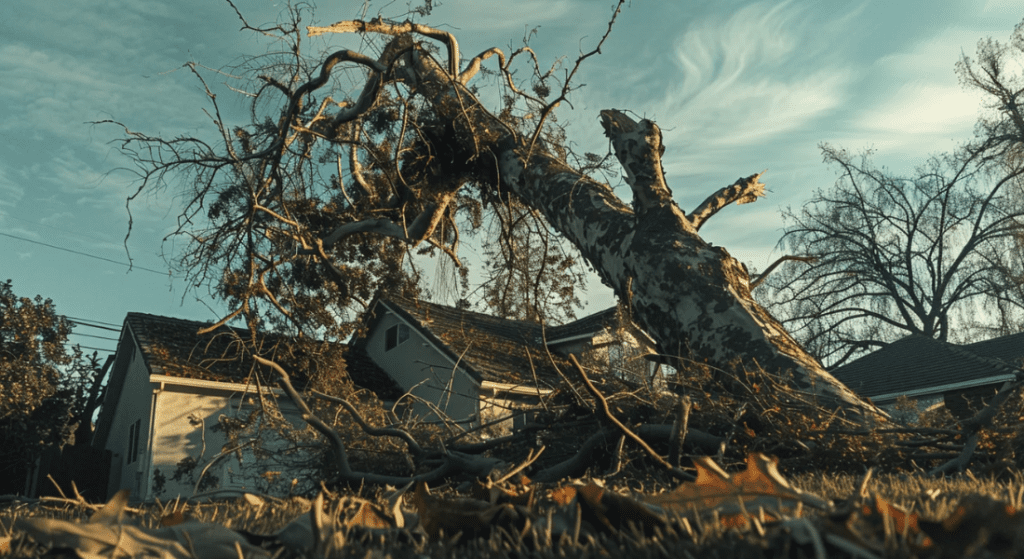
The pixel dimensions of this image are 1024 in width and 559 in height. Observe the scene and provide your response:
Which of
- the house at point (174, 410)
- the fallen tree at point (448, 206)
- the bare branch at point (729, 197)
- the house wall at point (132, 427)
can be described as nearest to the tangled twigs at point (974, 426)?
the fallen tree at point (448, 206)

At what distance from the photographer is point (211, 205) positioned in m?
7.64

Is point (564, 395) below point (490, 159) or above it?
below

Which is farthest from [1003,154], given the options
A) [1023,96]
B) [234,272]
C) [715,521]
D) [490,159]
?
[715,521]

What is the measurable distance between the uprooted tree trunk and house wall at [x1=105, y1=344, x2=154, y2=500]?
42.9 feet

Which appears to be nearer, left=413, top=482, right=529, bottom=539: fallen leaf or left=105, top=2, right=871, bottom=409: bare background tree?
left=413, top=482, right=529, bottom=539: fallen leaf

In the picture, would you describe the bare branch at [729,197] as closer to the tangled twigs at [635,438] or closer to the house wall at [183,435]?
the tangled twigs at [635,438]

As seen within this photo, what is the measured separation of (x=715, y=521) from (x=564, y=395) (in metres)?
2.92

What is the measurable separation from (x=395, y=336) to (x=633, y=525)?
72.7ft

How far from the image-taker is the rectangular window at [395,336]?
22.4m

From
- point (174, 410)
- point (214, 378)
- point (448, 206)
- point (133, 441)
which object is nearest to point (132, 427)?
point (133, 441)

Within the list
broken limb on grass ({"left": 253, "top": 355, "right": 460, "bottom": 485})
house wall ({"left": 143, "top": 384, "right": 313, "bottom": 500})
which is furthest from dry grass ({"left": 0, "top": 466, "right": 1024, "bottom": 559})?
house wall ({"left": 143, "top": 384, "right": 313, "bottom": 500})

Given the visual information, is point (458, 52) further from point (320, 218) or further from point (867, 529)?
point (867, 529)

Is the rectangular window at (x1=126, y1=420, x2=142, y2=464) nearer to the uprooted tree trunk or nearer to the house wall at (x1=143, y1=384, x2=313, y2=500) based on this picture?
the house wall at (x1=143, y1=384, x2=313, y2=500)

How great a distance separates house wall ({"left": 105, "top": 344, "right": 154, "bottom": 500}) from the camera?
18016mm
